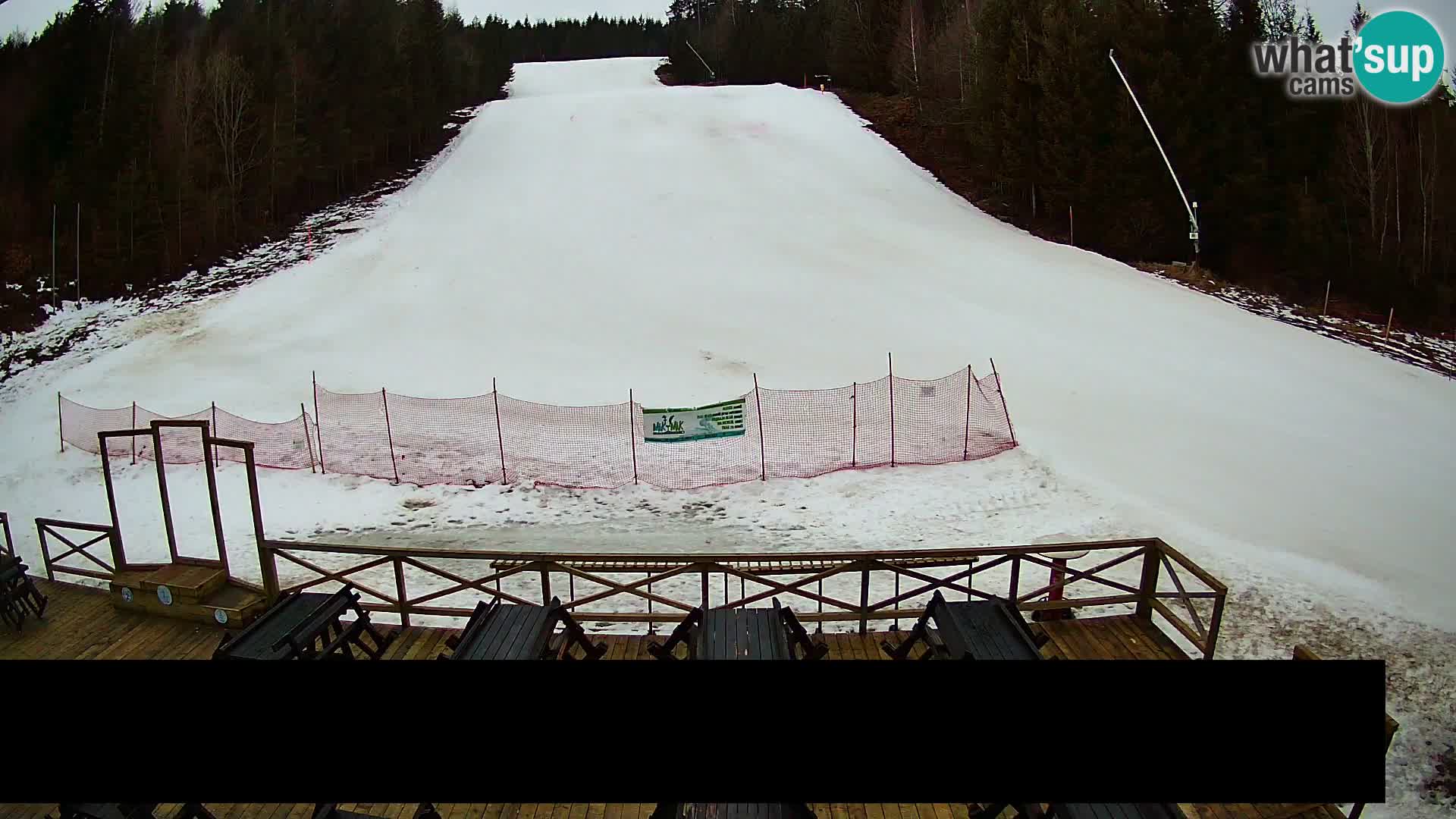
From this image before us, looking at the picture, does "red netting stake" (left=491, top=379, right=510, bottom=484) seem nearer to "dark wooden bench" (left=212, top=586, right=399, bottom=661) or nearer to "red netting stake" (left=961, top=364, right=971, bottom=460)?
"red netting stake" (left=961, top=364, right=971, bottom=460)

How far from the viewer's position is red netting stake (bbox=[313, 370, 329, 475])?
1250 centimetres

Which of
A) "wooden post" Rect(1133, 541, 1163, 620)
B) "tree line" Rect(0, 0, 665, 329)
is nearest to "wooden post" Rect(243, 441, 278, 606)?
"tree line" Rect(0, 0, 665, 329)

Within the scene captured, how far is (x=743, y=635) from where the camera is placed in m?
4.82

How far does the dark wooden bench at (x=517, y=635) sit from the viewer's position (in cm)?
479

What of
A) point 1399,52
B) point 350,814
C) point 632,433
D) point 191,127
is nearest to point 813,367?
point 632,433

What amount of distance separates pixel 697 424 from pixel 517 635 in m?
7.75

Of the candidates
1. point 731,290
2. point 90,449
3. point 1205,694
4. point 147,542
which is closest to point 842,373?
point 731,290

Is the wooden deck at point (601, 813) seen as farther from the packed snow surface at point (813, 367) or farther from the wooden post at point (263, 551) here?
the packed snow surface at point (813, 367)

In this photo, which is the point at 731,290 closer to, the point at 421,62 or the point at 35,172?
the point at 35,172

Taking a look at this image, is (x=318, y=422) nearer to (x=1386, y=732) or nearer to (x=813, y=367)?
(x=813, y=367)

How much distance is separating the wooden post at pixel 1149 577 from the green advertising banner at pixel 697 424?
23.1ft

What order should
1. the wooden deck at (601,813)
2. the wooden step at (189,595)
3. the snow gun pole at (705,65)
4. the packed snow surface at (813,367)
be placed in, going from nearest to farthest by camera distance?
1. the wooden deck at (601,813)
2. the wooden step at (189,595)
3. the packed snow surface at (813,367)
4. the snow gun pole at (705,65)

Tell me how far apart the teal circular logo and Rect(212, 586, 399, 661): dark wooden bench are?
530cm

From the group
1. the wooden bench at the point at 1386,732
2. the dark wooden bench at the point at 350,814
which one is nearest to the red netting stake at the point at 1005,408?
the wooden bench at the point at 1386,732
